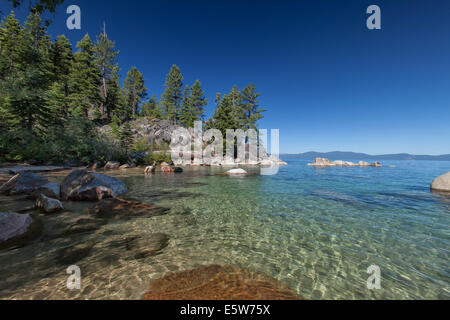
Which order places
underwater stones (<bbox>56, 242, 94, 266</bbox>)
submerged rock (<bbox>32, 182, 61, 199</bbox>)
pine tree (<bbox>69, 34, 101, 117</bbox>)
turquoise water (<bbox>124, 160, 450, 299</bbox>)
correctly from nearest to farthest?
turquoise water (<bbox>124, 160, 450, 299</bbox>)
underwater stones (<bbox>56, 242, 94, 266</bbox>)
submerged rock (<bbox>32, 182, 61, 199</bbox>)
pine tree (<bbox>69, 34, 101, 117</bbox>)

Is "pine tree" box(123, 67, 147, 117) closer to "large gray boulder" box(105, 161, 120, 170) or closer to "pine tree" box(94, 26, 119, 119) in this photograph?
"pine tree" box(94, 26, 119, 119)

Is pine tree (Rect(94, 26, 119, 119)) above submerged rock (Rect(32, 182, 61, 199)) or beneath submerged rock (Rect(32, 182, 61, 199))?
above

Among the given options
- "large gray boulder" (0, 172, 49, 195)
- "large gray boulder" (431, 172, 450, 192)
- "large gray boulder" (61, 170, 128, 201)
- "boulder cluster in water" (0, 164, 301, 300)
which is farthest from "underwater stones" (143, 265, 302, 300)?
"large gray boulder" (431, 172, 450, 192)

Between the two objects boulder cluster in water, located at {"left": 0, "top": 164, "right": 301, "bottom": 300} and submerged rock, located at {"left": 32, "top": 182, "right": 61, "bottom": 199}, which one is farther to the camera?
submerged rock, located at {"left": 32, "top": 182, "right": 61, "bottom": 199}

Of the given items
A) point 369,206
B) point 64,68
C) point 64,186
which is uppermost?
point 64,68

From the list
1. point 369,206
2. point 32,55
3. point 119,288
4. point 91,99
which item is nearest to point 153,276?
point 119,288

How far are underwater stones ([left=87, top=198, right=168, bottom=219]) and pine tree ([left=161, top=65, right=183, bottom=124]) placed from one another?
2083 inches

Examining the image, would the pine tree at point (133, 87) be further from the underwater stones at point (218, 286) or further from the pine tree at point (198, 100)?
the underwater stones at point (218, 286)

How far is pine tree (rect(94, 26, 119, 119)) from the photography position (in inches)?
1654

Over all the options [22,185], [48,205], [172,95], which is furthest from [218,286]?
[172,95]

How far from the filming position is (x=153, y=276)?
316 centimetres

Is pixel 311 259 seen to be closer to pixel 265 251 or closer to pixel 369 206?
pixel 265 251

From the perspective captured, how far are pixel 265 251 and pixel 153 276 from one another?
2604 millimetres
